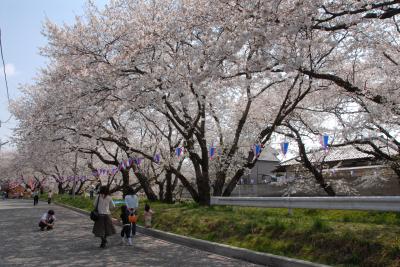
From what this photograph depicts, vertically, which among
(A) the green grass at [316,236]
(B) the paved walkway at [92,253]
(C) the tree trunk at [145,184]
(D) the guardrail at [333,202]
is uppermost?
(C) the tree trunk at [145,184]

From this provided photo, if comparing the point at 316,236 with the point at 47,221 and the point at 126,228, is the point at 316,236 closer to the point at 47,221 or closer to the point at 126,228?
the point at 126,228

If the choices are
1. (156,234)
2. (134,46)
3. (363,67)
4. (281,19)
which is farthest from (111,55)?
(363,67)

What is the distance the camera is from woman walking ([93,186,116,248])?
11289 mm

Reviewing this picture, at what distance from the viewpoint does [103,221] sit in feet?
37.8

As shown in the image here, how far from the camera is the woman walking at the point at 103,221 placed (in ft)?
37.0

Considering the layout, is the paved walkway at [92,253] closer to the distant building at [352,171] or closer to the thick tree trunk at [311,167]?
the thick tree trunk at [311,167]

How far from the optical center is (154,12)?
52.8ft

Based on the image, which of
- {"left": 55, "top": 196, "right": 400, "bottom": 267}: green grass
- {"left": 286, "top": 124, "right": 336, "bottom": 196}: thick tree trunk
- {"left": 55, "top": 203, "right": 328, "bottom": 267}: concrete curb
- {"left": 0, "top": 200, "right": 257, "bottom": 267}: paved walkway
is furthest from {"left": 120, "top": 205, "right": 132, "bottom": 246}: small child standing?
{"left": 286, "top": 124, "right": 336, "bottom": 196}: thick tree trunk

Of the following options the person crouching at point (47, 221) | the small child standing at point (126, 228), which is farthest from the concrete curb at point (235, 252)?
the person crouching at point (47, 221)

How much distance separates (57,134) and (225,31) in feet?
44.6

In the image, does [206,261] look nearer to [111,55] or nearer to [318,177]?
Result: [111,55]

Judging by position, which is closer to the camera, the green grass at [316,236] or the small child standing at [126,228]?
the green grass at [316,236]

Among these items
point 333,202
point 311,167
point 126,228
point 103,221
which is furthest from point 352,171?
point 103,221

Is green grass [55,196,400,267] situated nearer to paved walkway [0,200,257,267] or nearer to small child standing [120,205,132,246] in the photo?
paved walkway [0,200,257,267]
